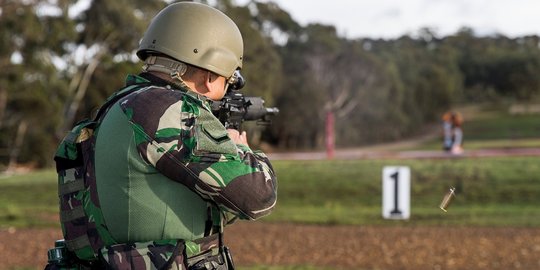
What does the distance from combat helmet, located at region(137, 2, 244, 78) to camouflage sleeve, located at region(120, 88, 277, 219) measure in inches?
7.7

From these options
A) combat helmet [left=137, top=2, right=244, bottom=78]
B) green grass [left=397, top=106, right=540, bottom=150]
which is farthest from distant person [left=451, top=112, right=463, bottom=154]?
combat helmet [left=137, top=2, right=244, bottom=78]

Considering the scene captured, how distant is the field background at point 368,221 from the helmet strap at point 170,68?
7.89 m

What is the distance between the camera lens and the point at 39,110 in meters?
39.8

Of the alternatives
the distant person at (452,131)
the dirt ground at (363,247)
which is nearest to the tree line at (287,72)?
the distant person at (452,131)

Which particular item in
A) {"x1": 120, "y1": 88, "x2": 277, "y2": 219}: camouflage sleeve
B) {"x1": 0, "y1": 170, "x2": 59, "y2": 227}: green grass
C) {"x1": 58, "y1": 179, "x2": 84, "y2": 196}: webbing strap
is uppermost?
{"x1": 120, "y1": 88, "x2": 277, "y2": 219}: camouflage sleeve

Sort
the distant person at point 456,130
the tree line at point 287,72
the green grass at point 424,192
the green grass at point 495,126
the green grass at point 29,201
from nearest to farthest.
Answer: the green grass at point 424,192 → the green grass at point 29,201 → the distant person at point 456,130 → the tree line at point 287,72 → the green grass at point 495,126

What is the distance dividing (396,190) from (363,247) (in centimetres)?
223

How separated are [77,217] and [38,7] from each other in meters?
37.0

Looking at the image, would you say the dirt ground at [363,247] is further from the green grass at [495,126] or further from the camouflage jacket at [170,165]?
the green grass at [495,126]

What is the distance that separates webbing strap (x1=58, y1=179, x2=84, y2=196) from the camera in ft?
8.88

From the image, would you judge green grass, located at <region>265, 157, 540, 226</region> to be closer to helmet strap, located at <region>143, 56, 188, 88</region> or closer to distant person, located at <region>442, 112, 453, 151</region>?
distant person, located at <region>442, 112, 453, 151</region>

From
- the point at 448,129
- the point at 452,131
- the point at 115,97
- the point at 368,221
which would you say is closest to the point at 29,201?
the point at 368,221

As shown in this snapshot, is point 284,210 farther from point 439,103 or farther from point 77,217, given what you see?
point 439,103

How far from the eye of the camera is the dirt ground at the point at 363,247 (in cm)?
1121
